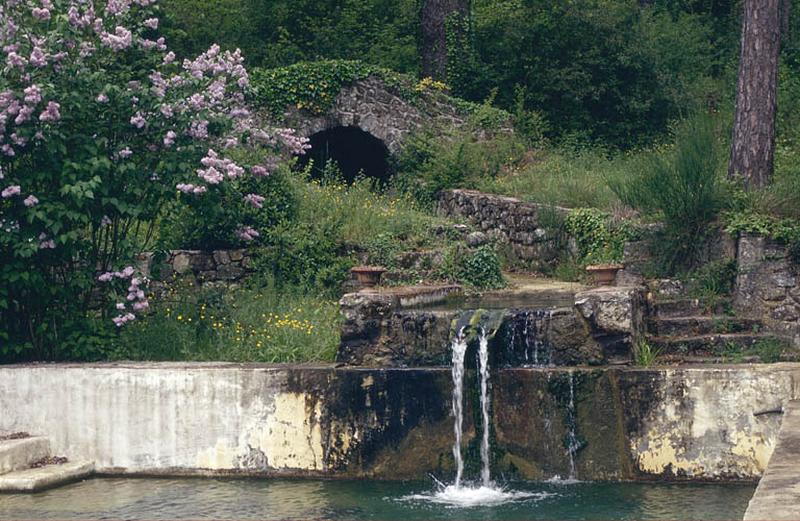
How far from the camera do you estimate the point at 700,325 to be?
12727 mm

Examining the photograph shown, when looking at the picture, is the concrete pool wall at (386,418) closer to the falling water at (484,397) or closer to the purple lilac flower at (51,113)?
the falling water at (484,397)

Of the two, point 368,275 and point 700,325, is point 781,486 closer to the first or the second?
point 700,325

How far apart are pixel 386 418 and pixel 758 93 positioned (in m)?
7.40

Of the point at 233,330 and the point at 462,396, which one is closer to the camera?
the point at 462,396

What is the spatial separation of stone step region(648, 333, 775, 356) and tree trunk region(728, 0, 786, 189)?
12.5 feet

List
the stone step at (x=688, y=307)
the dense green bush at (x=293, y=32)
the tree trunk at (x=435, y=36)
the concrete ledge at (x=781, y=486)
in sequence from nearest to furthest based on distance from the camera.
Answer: the concrete ledge at (x=781, y=486), the stone step at (x=688, y=307), the tree trunk at (x=435, y=36), the dense green bush at (x=293, y=32)

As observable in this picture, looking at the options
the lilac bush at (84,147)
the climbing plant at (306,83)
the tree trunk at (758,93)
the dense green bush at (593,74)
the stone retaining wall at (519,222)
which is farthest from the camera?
the dense green bush at (593,74)

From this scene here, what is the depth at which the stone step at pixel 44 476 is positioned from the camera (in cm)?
1071

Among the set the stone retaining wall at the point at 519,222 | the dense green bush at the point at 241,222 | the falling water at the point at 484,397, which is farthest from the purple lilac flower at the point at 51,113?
the stone retaining wall at the point at 519,222

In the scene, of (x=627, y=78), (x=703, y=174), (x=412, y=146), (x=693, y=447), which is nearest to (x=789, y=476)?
(x=693, y=447)

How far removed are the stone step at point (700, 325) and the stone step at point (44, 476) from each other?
19.1 feet

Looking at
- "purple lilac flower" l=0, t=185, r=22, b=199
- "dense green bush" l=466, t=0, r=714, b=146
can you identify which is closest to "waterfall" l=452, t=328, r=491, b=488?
"purple lilac flower" l=0, t=185, r=22, b=199

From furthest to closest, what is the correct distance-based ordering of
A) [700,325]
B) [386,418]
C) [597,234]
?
1. [597,234]
2. [700,325]
3. [386,418]

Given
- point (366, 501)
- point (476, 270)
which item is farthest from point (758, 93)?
point (366, 501)
